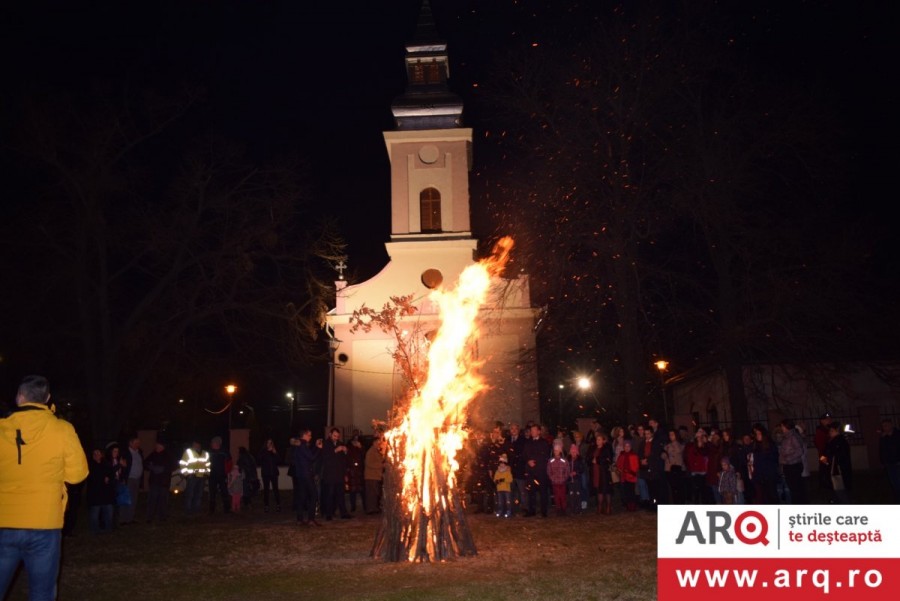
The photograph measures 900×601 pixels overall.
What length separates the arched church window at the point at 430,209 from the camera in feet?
118

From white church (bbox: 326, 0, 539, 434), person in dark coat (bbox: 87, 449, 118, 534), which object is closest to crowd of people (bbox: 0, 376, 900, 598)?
person in dark coat (bbox: 87, 449, 118, 534)

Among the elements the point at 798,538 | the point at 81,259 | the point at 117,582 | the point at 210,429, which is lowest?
the point at 117,582

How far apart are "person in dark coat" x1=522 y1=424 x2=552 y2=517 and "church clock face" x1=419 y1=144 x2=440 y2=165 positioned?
2096 centimetres

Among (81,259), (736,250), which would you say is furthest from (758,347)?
(81,259)

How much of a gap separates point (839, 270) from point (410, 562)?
1605 centimetres

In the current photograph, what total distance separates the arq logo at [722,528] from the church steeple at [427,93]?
32.2 meters

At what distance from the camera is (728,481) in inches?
603

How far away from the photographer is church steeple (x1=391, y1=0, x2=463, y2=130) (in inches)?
1420

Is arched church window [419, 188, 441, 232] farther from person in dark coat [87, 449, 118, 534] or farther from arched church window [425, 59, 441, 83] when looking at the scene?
person in dark coat [87, 449, 118, 534]

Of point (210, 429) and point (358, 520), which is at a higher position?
point (210, 429)

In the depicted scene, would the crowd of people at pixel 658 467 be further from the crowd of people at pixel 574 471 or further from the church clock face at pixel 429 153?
the church clock face at pixel 429 153

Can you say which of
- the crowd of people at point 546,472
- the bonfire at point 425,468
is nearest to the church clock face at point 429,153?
the crowd of people at point 546,472

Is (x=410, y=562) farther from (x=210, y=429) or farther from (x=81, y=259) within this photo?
(x=210, y=429)

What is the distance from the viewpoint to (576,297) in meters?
23.1
